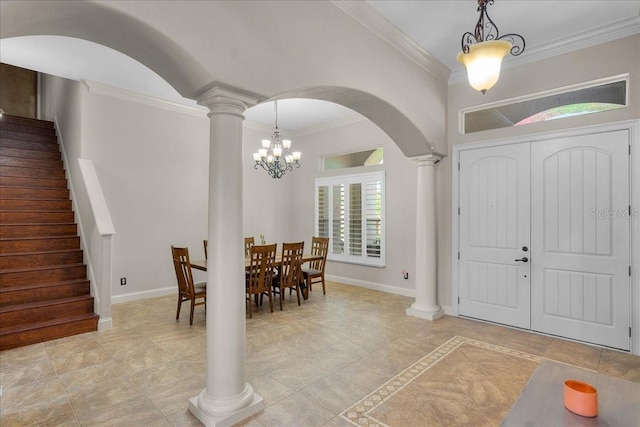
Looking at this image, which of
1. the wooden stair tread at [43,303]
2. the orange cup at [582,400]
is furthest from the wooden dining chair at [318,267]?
the orange cup at [582,400]

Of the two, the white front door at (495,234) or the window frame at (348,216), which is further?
the window frame at (348,216)

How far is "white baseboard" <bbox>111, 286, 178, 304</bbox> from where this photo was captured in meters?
5.22

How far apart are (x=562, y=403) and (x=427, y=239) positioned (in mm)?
3126

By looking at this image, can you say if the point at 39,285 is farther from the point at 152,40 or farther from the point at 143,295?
the point at 152,40

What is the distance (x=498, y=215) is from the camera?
4.27 meters

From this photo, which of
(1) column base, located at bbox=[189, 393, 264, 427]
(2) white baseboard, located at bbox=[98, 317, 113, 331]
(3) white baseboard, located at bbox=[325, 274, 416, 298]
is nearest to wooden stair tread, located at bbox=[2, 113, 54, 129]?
(2) white baseboard, located at bbox=[98, 317, 113, 331]

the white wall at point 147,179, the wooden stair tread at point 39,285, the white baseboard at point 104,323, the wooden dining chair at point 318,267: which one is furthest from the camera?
the wooden dining chair at point 318,267

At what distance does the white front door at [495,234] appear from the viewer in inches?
161

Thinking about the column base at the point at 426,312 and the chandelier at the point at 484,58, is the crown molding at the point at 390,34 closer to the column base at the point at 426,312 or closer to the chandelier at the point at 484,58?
the chandelier at the point at 484,58

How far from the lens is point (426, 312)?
Answer: 14.9 feet

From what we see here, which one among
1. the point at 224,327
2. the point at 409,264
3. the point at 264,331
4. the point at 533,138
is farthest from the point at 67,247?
the point at 533,138

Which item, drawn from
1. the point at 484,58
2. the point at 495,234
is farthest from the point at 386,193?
the point at 484,58

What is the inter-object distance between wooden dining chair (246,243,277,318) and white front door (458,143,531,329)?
263cm

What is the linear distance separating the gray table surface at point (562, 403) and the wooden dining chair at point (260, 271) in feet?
11.0
